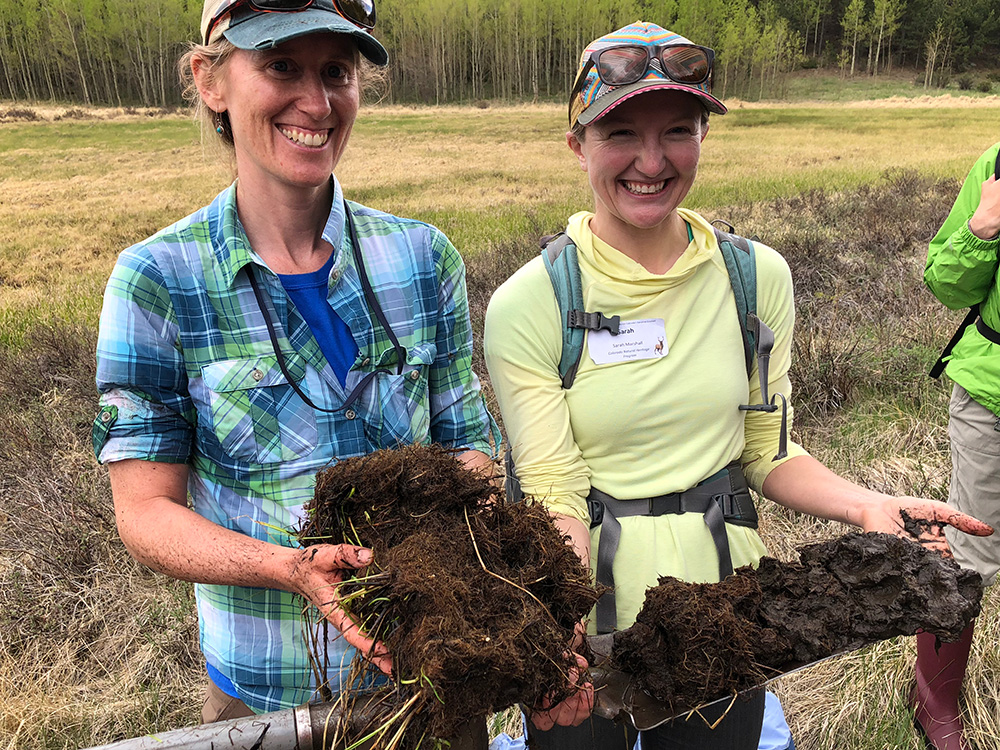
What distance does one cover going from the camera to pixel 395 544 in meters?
1.44

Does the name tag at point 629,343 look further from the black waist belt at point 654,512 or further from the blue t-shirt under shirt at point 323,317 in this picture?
the blue t-shirt under shirt at point 323,317

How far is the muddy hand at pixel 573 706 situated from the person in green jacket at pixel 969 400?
6.45 ft

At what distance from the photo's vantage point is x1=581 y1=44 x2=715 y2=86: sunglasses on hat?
192cm

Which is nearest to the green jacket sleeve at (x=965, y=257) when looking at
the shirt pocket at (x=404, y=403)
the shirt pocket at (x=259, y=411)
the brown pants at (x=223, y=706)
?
the shirt pocket at (x=404, y=403)

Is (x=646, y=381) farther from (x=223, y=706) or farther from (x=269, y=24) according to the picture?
(x=223, y=706)

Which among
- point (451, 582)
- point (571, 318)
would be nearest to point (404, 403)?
point (571, 318)

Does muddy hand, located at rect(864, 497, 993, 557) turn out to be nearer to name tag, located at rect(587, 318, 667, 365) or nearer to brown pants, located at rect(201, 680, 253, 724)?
name tag, located at rect(587, 318, 667, 365)

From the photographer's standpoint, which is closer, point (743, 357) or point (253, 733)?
point (253, 733)

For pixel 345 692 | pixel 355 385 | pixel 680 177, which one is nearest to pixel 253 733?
pixel 345 692

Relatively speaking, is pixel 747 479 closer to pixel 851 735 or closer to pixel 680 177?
pixel 680 177

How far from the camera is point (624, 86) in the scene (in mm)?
1910

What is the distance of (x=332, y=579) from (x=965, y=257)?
2.69 meters

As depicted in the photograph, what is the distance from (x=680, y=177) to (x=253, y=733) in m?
1.74

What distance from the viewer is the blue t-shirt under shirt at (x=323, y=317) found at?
5.66 ft
